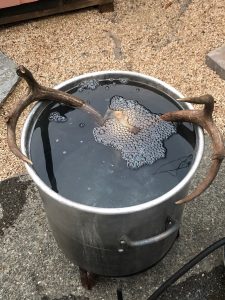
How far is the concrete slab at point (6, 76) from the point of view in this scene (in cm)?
377

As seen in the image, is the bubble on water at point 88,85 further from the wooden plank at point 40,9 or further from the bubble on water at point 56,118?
the wooden plank at point 40,9

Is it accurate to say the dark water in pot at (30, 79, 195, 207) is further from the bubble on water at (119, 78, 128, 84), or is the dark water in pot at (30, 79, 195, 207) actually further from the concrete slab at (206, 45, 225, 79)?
the concrete slab at (206, 45, 225, 79)

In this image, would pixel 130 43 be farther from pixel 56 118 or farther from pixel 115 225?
pixel 115 225

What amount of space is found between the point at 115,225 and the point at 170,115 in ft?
2.09

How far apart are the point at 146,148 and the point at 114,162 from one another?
7.5 inches

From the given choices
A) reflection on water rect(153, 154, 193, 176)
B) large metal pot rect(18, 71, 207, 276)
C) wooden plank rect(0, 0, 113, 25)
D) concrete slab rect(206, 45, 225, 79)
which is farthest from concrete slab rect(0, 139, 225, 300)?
wooden plank rect(0, 0, 113, 25)

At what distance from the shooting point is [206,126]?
1.93 m

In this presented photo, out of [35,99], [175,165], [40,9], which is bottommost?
[40,9]

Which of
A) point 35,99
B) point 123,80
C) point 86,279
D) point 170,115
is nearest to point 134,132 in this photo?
point 170,115

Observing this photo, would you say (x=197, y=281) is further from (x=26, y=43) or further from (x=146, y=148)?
(x=26, y=43)

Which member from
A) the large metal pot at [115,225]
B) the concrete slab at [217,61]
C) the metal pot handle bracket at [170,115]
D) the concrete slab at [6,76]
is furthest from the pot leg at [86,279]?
the concrete slab at [217,61]

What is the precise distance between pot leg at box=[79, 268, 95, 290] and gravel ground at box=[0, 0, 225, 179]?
1647mm

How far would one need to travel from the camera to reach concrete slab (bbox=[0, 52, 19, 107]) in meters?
3.77

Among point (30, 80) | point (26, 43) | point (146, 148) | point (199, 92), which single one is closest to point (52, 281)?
point (146, 148)
